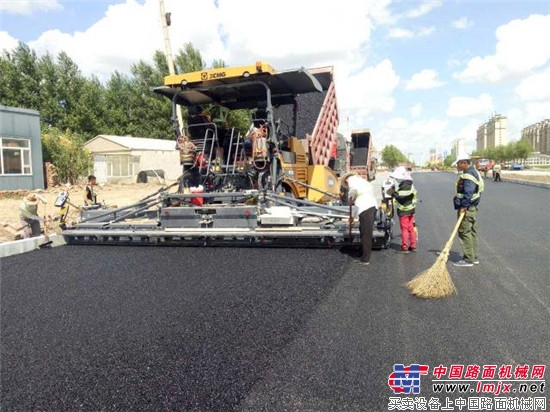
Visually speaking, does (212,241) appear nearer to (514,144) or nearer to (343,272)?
(343,272)

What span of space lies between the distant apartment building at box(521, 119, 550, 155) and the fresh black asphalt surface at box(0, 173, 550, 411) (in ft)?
374

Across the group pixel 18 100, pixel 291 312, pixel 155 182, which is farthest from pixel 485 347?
pixel 18 100

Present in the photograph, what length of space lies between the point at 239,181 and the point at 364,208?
90.7 inches

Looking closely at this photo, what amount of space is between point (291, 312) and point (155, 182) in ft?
69.9

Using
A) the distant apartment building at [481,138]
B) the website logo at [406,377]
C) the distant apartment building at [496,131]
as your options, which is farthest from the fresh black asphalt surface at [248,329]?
the distant apartment building at [481,138]

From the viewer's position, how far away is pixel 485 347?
2787 millimetres

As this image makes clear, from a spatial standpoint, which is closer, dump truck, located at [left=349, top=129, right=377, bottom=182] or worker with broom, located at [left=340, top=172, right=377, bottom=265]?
worker with broom, located at [left=340, top=172, right=377, bottom=265]

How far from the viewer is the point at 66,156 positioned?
65.5 ft

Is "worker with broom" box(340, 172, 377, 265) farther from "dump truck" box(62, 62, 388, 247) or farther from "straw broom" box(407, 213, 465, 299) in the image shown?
"straw broom" box(407, 213, 465, 299)

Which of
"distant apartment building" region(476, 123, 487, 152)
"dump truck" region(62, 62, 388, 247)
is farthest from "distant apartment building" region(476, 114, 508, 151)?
"dump truck" region(62, 62, 388, 247)

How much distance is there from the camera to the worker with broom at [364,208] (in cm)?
505

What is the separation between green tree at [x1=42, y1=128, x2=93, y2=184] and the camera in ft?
64.4

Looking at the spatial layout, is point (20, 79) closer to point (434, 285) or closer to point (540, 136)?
point (434, 285)

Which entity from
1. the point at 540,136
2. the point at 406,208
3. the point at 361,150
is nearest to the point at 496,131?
the point at 540,136
